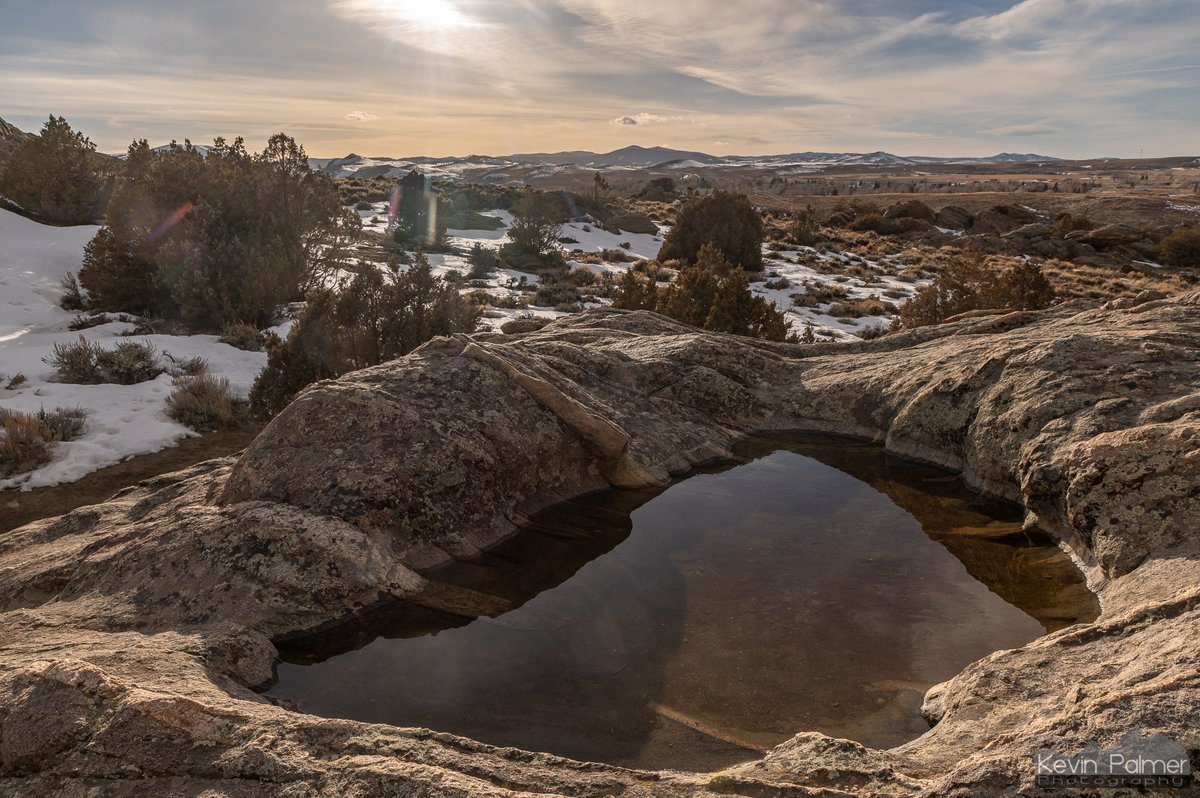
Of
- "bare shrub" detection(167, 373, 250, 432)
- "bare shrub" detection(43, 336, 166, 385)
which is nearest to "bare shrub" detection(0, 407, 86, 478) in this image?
"bare shrub" detection(167, 373, 250, 432)

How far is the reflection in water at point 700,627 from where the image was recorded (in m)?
2.89

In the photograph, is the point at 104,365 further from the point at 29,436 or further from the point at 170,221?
the point at 170,221

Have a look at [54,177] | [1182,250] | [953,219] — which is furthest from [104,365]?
[953,219]

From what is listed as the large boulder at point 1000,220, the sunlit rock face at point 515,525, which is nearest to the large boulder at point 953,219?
the large boulder at point 1000,220

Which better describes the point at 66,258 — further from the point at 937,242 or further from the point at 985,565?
the point at 937,242

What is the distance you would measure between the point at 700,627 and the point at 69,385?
956cm

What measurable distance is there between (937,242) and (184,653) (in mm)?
35903

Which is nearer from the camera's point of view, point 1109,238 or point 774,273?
point 774,273

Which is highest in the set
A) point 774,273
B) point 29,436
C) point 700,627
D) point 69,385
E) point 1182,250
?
point 1182,250

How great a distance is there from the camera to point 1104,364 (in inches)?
191

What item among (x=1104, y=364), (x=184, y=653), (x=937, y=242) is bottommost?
(x=184, y=653)

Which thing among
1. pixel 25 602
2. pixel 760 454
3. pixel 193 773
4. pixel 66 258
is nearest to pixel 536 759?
pixel 193 773

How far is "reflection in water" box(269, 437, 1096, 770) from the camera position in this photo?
114 inches

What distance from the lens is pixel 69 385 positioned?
928 cm
